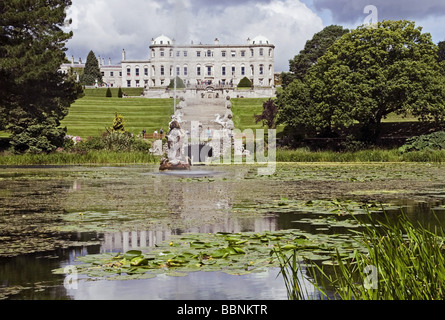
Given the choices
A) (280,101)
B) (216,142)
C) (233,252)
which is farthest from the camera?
(280,101)

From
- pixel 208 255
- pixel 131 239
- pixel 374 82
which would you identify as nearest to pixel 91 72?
pixel 374 82

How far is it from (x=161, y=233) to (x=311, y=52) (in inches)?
2330

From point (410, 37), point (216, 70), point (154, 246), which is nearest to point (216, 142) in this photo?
point (410, 37)

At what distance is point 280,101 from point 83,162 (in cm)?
1905

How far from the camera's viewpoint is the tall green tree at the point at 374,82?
3819cm

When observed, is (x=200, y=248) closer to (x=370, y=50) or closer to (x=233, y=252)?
(x=233, y=252)

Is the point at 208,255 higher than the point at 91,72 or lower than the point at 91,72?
lower

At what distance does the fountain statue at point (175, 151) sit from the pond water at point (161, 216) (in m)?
4.41

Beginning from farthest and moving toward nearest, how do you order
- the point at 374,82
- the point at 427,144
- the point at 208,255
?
1. the point at 374,82
2. the point at 427,144
3. the point at 208,255

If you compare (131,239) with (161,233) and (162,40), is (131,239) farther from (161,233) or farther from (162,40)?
(162,40)

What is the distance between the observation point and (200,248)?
743 cm

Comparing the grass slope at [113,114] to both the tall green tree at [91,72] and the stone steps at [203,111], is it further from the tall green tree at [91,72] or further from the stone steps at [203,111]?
the tall green tree at [91,72]

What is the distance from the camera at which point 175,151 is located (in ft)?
84.5

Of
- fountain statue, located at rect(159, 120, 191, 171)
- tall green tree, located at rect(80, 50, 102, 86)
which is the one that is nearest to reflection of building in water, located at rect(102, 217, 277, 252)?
fountain statue, located at rect(159, 120, 191, 171)
